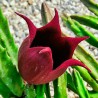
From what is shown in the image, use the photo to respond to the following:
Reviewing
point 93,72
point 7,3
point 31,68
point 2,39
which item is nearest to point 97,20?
point 93,72

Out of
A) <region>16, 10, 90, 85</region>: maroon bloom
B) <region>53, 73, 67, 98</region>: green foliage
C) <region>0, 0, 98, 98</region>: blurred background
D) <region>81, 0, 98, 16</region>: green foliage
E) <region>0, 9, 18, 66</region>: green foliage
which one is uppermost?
<region>16, 10, 90, 85</region>: maroon bloom

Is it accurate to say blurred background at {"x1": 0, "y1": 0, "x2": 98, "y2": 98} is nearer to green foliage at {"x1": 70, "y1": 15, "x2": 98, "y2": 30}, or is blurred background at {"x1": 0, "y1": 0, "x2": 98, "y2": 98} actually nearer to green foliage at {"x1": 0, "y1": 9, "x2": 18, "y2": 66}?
green foliage at {"x1": 70, "y1": 15, "x2": 98, "y2": 30}

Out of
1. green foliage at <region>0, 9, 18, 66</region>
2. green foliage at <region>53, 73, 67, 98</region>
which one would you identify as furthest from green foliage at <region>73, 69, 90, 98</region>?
green foliage at <region>0, 9, 18, 66</region>

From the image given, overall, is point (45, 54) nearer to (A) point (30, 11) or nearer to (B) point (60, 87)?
(B) point (60, 87)

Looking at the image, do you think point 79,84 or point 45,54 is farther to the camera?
point 79,84

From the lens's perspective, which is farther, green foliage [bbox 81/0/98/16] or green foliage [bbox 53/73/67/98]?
green foliage [bbox 81/0/98/16]

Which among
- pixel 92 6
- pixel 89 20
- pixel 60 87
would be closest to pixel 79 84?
pixel 60 87

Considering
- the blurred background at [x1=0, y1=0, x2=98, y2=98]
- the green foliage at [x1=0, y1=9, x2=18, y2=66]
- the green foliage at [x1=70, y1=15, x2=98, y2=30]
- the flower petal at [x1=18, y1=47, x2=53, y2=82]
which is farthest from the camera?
the blurred background at [x1=0, y1=0, x2=98, y2=98]
